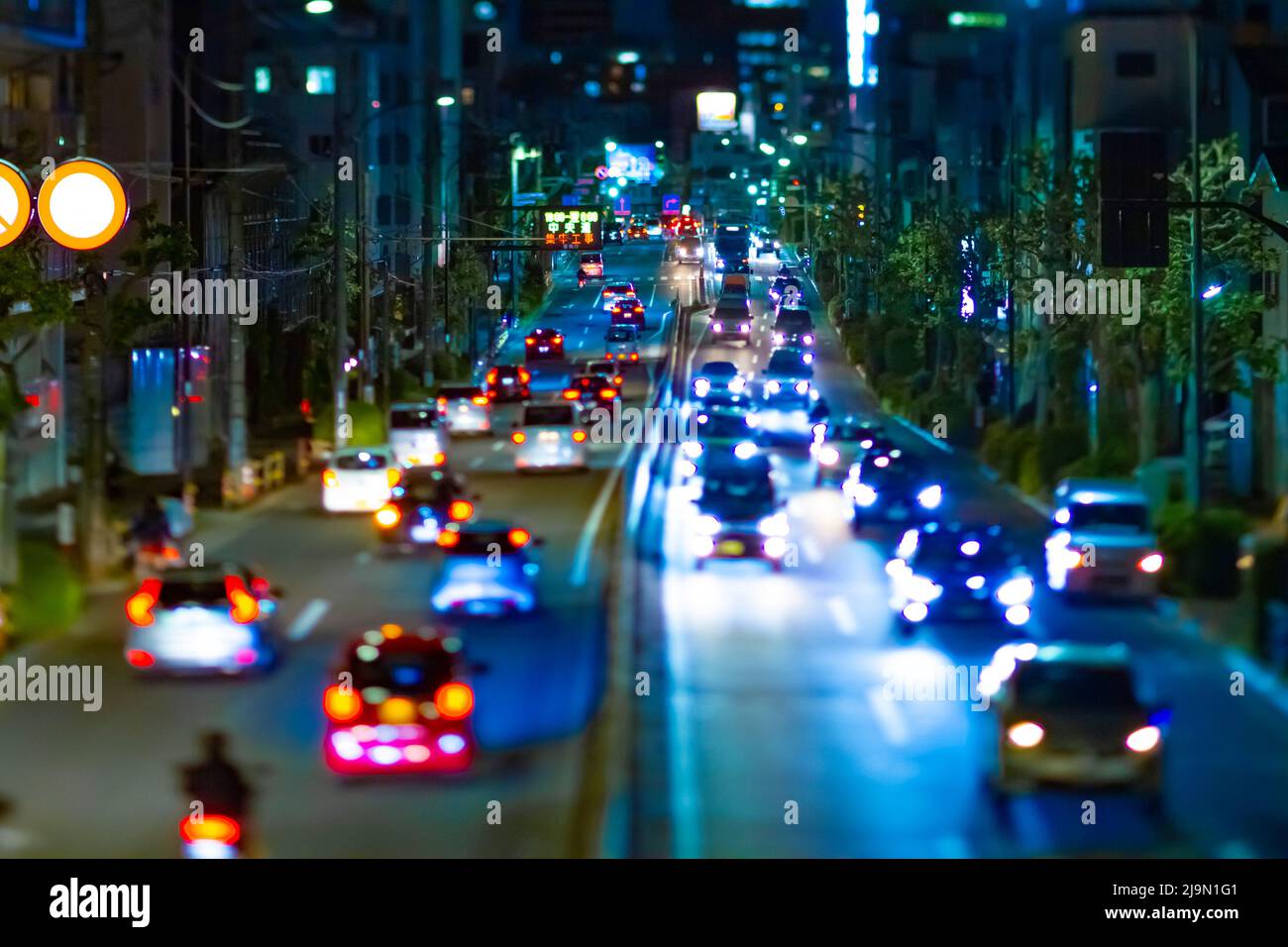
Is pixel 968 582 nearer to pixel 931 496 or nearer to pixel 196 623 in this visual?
pixel 931 496

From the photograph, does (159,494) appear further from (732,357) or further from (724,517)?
(732,357)

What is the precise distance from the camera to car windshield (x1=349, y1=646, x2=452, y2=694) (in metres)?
16.2

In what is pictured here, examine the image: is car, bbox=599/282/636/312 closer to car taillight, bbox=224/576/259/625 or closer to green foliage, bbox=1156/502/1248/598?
green foliage, bbox=1156/502/1248/598

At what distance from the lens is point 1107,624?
2066cm

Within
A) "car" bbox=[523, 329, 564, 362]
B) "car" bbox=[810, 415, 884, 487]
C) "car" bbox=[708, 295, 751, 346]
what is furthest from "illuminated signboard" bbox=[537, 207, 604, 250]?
"car" bbox=[810, 415, 884, 487]

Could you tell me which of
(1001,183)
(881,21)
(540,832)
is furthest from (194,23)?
(881,21)

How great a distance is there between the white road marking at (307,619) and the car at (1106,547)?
8.42 metres

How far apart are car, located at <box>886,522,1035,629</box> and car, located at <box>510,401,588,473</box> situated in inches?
325

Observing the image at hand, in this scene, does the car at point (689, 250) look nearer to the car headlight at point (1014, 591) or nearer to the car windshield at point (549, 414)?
the car windshield at point (549, 414)

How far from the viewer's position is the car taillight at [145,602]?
1795 centimetres

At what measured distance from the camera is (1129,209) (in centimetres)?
2094
